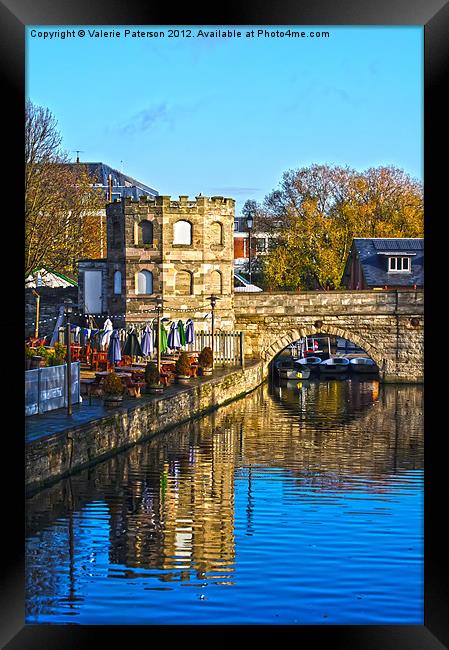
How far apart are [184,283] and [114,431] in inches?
1048

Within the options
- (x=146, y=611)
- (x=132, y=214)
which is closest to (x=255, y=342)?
(x=132, y=214)

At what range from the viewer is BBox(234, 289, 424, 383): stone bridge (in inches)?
1944

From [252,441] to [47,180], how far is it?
13.1m

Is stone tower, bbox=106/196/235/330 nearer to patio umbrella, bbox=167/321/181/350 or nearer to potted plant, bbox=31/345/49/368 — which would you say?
patio umbrella, bbox=167/321/181/350

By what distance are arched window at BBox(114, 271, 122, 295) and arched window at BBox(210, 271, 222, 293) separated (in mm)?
4126

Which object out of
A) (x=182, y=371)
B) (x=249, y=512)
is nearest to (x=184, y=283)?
(x=182, y=371)

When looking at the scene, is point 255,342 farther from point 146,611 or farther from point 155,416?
point 146,611

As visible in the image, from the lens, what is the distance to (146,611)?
34.5ft

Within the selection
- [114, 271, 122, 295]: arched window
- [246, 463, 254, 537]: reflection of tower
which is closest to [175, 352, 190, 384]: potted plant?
[246, 463, 254, 537]: reflection of tower

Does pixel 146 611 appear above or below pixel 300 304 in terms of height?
below

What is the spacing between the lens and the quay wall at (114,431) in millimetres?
16953

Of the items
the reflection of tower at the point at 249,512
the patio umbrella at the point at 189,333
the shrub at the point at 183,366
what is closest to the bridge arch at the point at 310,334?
the patio umbrella at the point at 189,333

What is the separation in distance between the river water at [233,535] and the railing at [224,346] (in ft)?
52.7
